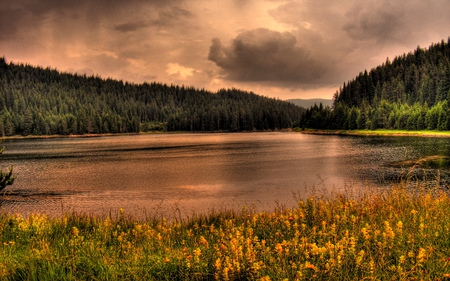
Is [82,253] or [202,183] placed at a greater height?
[82,253]

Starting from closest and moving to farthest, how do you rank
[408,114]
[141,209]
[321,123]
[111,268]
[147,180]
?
[111,268], [141,209], [147,180], [408,114], [321,123]

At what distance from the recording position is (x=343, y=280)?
5.72m

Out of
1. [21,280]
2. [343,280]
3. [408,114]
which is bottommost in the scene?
[21,280]

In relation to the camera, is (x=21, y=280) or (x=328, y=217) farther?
(x=328, y=217)

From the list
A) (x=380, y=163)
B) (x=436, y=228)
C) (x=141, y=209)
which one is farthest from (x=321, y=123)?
(x=436, y=228)

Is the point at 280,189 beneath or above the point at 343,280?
beneath

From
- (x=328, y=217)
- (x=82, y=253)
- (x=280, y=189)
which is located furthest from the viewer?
(x=280, y=189)

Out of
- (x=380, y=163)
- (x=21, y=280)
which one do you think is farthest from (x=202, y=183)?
(x=21, y=280)

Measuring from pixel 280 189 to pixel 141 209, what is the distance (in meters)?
12.8

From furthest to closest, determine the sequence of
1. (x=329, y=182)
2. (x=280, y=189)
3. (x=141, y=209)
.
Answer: (x=329, y=182)
(x=280, y=189)
(x=141, y=209)

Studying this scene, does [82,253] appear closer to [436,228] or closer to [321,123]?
[436,228]

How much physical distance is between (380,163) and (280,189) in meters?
23.5

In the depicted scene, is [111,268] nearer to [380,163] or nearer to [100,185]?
[100,185]

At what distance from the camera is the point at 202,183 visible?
36.1m
